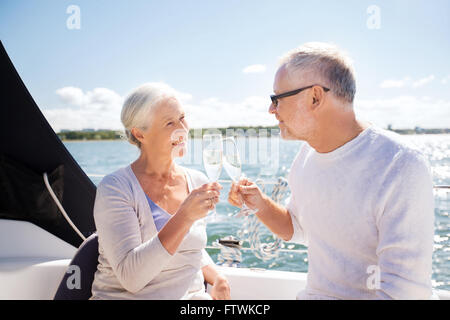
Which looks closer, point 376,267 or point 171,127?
point 376,267

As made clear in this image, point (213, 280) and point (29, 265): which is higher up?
point (213, 280)

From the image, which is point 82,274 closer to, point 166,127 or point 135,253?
point 135,253

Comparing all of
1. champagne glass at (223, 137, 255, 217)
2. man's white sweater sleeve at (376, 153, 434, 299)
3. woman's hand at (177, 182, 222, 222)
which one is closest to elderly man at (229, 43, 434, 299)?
man's white sweater sleeve at (376, 153, 434, 299)

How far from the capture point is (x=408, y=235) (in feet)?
3.53

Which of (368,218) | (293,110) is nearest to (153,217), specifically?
(293,110)

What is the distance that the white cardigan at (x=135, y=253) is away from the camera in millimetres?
1177

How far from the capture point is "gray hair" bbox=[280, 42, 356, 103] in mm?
1311

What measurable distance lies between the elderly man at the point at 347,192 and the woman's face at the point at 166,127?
321mm

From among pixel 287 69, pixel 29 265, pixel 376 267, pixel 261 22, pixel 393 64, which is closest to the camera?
pixel 376 267

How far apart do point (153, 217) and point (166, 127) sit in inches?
14.4

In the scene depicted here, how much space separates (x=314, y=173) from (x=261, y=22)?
1094 inches

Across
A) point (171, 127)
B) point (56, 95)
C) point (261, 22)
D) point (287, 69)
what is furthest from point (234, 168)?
point (56, 95)

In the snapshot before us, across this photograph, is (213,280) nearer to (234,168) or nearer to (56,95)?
(234,168)
